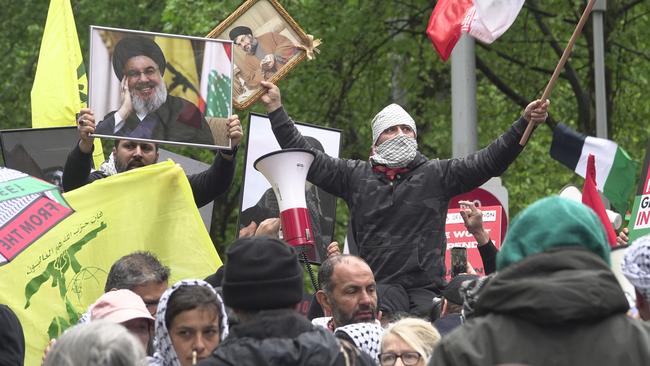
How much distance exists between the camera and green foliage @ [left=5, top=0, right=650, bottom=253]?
1914 centimetres

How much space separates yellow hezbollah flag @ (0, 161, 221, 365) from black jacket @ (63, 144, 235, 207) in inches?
9.7

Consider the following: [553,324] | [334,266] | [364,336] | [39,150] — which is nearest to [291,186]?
[334,266]

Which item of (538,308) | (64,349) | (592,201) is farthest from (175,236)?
(538,308)

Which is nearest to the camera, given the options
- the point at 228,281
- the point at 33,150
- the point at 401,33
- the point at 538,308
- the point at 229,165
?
the point at 538,308

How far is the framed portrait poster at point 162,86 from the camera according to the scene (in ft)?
27.0

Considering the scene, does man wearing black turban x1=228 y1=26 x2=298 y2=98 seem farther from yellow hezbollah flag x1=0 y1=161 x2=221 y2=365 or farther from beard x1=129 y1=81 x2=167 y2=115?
yellow hezbollah flag x1=0 y1=161 x2=221 y2=365

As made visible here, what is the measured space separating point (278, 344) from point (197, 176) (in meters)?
4.38

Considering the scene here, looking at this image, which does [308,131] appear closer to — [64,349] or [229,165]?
[229,165]

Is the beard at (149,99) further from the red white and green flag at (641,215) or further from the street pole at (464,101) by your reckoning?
the street pole at (464,101)

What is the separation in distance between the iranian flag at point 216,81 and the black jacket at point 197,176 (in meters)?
0.26

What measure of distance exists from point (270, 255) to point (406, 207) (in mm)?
3358

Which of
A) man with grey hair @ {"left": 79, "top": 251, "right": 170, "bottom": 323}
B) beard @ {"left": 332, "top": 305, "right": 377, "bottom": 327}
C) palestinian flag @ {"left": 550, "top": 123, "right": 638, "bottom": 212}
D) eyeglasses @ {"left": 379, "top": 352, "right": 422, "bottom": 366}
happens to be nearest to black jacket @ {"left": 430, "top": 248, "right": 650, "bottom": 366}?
eyeglasses @ {"left": 379, "top": 352, "right": 422, "bottom": 366}

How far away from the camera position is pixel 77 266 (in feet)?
25.5

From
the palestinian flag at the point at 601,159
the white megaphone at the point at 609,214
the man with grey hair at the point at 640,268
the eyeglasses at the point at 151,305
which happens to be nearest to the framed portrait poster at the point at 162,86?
the eyeglasses at the point at 151,305
